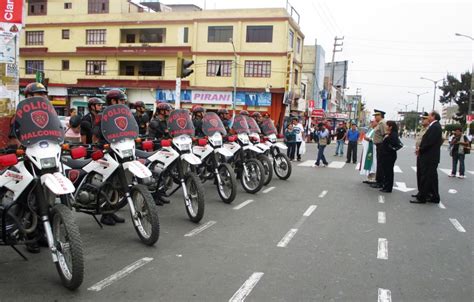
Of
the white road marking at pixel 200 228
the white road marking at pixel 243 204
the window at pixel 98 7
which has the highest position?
the window at pixel 98 7

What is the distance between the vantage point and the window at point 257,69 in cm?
3794

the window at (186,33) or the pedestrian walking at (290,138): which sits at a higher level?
the window at (186,33)

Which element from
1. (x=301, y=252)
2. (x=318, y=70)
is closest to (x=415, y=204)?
(x=301, y=252)

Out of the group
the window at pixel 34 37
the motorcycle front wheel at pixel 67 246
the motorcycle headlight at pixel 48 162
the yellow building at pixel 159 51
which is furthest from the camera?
the window at pixel 34 37

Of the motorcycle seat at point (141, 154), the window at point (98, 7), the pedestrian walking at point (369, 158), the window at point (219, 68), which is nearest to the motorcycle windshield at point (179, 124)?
the motorcycle seat at point (141, 154)

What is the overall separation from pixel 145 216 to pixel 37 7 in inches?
1853

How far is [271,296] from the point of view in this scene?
161 inches

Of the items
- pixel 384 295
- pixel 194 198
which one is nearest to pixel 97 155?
pixel 194 198

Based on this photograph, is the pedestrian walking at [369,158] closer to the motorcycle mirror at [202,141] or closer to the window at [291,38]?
the motorcycle mirror at [202,141]

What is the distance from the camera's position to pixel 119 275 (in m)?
4.58

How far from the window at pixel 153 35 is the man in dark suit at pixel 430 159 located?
34826 mm

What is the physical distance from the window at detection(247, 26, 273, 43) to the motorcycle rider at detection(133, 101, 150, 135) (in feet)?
97.5

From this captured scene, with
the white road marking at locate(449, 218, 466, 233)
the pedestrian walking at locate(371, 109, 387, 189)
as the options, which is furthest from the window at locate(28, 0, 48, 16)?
the white road marking at locate(449, 218, 466, 233)

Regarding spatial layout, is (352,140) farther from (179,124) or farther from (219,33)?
(219,33)
